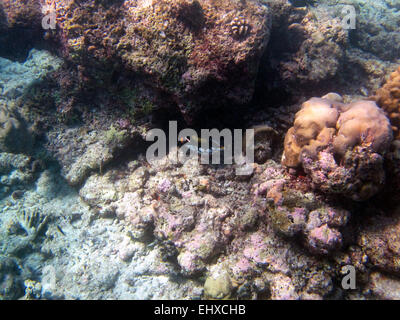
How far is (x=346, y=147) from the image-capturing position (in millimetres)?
2984

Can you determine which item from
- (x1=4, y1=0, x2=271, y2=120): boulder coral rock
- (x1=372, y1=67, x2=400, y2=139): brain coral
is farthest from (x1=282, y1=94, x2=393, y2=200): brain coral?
(x1=4, y1=0, x2=271, y2=120): boulder coral rock

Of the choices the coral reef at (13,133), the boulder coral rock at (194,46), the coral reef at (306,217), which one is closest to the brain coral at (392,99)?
the coral reef at (306,217)

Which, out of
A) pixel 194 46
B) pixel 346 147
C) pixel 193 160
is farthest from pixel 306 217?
pixel 194 46

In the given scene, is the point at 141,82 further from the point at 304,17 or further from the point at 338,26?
the point at 338,26

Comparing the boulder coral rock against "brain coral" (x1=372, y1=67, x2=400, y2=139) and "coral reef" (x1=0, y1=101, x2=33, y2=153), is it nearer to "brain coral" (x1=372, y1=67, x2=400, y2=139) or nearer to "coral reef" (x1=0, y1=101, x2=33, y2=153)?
"brain coral" (x1=372, y1=67, x2=400, y2=139)

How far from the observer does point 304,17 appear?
5.61 metres

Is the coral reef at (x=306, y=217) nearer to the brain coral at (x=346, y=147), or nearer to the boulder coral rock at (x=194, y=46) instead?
the brain coral at (x=346, y=147)

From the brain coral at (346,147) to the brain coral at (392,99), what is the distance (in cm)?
59

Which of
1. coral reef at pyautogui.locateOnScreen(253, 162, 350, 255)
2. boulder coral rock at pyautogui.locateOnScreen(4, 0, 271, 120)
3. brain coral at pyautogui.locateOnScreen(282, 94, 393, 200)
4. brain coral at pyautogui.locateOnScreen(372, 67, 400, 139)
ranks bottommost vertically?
coral reef at pyautogui.locateOnScreen(253, 162, 350, 255)

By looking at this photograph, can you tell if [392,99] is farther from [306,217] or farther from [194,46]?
[194,46]

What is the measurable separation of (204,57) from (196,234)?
2889 mm

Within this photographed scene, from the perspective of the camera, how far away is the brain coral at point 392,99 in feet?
11.3

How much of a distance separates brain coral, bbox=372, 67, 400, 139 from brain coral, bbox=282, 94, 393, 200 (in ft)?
1.95

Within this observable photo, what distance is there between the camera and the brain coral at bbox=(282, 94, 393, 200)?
2.92m
